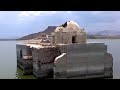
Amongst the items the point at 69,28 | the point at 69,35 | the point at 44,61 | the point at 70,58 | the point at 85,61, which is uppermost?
the point at 69,28

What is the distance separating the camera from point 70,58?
10172 millimetres

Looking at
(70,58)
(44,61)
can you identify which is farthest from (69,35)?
(70,58)

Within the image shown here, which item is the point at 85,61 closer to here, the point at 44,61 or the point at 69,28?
the point at 44,61

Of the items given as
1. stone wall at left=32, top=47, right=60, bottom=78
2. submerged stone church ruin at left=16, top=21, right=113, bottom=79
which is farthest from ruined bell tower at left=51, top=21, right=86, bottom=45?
stone wall at left=32, top=47, right=60, bottom=78

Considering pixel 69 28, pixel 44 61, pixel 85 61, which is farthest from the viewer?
pixel 69 28

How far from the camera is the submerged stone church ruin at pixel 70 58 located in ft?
33.3

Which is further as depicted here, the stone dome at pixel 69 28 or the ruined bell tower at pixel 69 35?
the stone dome at pixel 69 28

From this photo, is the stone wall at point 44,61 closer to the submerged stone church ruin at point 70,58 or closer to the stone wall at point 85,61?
the submerged stone church ruin at point 70,58

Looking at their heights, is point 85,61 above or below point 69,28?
below

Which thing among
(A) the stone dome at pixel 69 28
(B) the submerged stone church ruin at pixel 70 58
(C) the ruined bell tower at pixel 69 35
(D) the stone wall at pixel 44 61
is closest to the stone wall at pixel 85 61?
(B) the submerged stone church ruin at pixel 70 58

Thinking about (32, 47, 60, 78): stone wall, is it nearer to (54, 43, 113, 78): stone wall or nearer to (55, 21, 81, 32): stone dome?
(54, 43, 113, 78): stone wall
